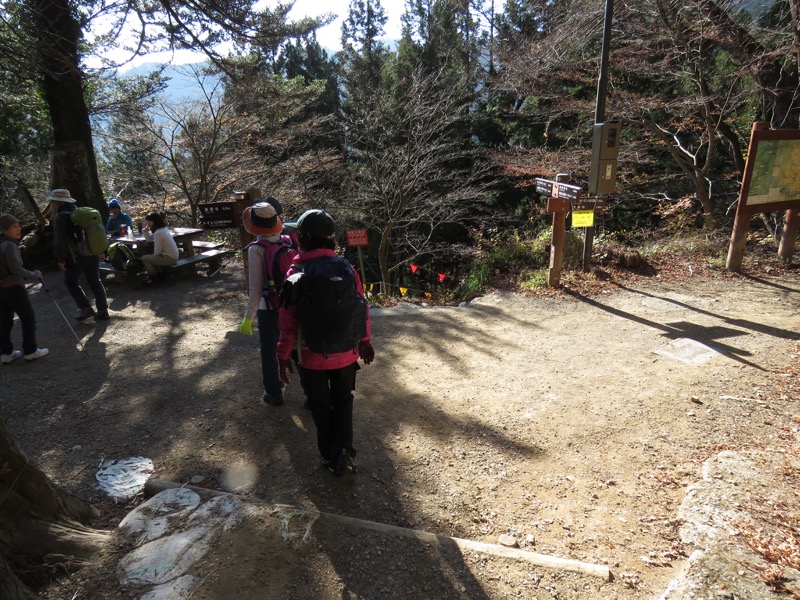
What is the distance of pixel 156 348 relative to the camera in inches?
216

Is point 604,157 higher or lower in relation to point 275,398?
higher

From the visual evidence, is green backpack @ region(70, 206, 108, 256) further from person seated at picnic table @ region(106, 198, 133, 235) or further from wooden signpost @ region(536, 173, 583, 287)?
wooden signpost @ region(536, 173, 583, 287)

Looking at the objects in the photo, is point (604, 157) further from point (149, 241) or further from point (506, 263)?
point (149, 241)

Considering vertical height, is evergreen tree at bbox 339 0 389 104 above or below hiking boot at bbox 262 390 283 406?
above

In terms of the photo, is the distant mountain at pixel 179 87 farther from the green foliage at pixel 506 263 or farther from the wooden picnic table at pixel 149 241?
the green foliage at pixel 506 263

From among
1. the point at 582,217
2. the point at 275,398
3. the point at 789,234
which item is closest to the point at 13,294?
the point at 275,398

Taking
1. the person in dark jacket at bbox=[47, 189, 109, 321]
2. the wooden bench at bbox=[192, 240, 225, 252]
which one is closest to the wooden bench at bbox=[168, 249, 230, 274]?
the wooden bench at bbox=[192, 240, 225, 252]

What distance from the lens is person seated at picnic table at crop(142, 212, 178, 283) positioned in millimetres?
7470

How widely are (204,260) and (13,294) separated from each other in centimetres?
401

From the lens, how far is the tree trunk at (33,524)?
203 cm

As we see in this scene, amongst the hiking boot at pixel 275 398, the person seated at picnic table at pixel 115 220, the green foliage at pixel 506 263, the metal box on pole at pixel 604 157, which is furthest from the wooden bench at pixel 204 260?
the metal box on pole at pixel 604 157

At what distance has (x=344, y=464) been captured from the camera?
2932mm

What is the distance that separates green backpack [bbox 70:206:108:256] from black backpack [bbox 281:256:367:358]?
4553mm

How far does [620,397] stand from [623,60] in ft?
27.9
